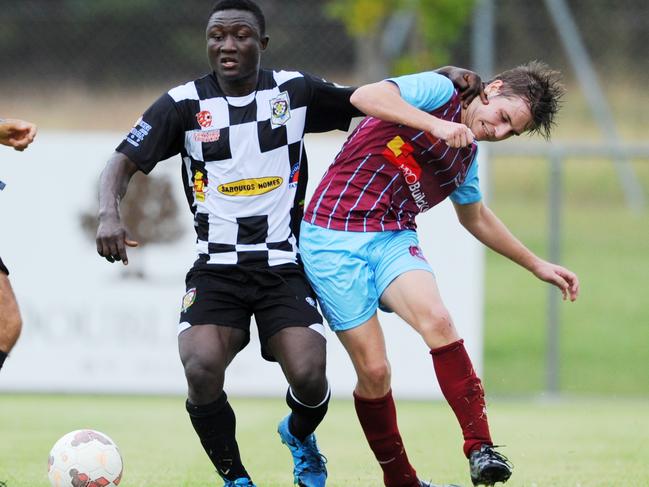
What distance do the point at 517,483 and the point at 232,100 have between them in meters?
2.27

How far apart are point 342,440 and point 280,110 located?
300cm

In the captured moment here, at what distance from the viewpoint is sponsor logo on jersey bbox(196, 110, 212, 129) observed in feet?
17.9

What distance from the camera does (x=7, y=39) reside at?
48.1 feet

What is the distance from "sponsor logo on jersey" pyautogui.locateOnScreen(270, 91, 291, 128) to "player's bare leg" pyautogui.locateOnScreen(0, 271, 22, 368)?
54.9 inches

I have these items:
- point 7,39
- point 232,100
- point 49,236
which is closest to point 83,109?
point 7,39

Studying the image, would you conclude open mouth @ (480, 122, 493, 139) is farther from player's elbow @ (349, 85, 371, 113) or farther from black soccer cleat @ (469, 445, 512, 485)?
black soccer cleat @ (469, 445, 512, 485)

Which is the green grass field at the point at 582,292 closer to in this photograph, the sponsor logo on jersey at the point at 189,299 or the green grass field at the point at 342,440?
the green grass field at the point at 342,440

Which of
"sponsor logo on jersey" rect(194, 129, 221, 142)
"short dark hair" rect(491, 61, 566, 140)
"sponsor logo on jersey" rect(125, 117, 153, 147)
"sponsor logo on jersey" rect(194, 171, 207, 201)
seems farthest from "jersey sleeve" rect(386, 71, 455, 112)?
"sponsor logo on jersey" rect(125, 117, 153, 147)

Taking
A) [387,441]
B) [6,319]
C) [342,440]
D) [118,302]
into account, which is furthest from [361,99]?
[118,302]

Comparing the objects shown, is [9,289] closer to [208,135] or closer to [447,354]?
[208,135]

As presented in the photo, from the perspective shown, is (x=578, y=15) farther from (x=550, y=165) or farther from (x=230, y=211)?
(x=230, y=211)

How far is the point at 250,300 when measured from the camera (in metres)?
5.43

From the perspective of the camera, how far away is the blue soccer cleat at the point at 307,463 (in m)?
5.68

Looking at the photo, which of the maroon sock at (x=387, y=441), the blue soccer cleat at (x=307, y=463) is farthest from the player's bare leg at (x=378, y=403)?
the blue soccer cleat at (x=307, y=463)
